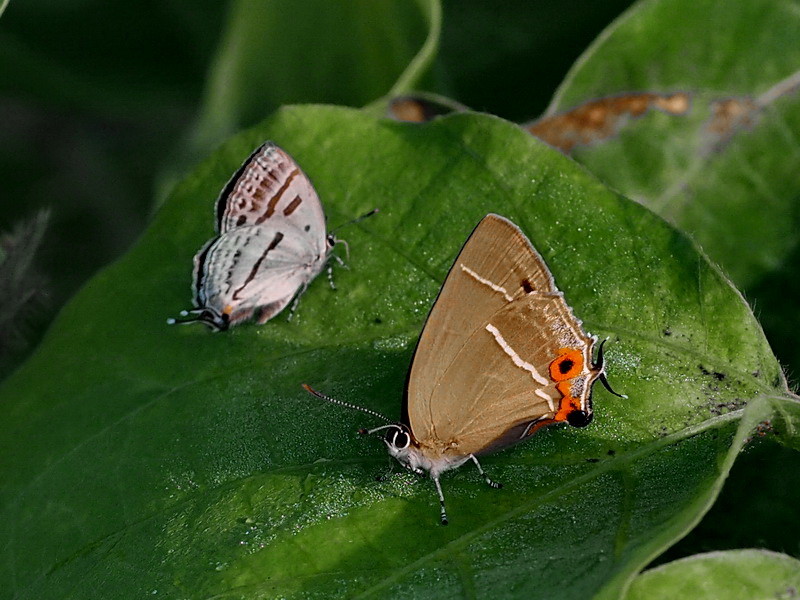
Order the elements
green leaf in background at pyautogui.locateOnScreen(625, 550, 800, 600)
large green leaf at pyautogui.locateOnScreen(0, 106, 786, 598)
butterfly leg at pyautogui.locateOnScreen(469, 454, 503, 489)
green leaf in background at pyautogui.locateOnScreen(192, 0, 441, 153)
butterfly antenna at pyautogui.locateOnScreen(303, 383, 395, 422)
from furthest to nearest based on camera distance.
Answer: green leaf in background at pyautogui.locateOnScreen(192, 0, 441, 153)
butterfly antenna at pyautogui.locateOnScreen(303, 383, 395, 422)
butterfly leg at pyautogui.locateOnScreen(469, 454, 503, 489)
large green leaf at pyautogui.locateOnScreen(0, 106, 786, 598)
green leaf in background at pyautogui.locateOnScreen(625, 550, 800, 600)

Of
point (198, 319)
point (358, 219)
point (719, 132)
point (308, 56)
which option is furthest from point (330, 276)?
point (719, 132)

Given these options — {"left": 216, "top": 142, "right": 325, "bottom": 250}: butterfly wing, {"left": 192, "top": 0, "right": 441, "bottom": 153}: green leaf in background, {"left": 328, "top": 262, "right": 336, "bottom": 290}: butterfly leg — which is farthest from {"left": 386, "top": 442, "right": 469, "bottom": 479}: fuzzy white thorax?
{"left": 192, "top": 0, "right": 441, "bottom": 153}: green leaf in background

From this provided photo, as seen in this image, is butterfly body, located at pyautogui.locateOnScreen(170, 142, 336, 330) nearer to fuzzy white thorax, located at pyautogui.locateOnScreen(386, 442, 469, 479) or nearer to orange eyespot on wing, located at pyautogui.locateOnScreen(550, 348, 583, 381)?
fuzzy white thorax, located at pyautogui.locateOnScreen(386, 442, 469, 479)

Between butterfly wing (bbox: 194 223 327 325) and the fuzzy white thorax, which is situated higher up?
butterfly wing (bbox: 194 223 327 325)

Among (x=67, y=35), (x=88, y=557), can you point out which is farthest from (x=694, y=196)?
(x=67, y=35)

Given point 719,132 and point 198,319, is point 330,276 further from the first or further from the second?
point 719,132

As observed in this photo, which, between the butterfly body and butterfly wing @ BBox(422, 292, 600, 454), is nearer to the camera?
butterfly wing @ BBox(422, 292, 600, 454)

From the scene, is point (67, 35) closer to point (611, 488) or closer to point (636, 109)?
point (636, 109)
